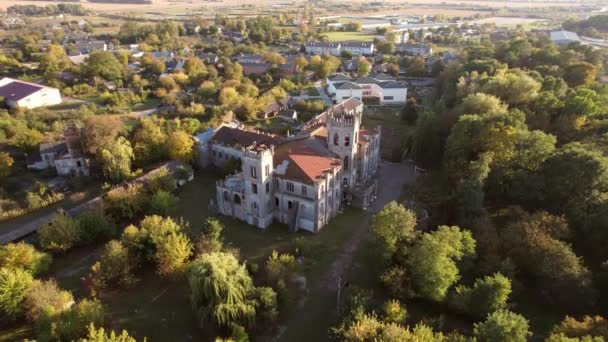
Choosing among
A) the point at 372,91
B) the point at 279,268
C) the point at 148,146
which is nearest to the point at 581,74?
the point at 372,91

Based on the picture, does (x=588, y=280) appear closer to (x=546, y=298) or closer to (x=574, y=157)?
(x=546, y=298)

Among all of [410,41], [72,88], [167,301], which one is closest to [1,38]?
[72,88]

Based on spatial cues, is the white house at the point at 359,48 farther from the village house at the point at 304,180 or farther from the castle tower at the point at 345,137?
the castle tower at the point at 345,137

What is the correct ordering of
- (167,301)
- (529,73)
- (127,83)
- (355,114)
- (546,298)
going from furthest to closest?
(127,83) < (529,73) < (355,114) < (167,301) < (546,298)

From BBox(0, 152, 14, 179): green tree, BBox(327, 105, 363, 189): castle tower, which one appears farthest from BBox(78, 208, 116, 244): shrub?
BBox(327, 105, 363, 189): castle tower

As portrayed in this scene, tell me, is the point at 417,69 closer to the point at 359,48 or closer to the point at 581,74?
the point at 359,48
